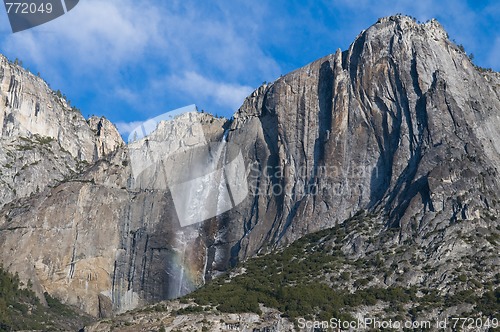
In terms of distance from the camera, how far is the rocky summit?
135125 millimetres

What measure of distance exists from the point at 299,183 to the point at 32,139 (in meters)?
50.6

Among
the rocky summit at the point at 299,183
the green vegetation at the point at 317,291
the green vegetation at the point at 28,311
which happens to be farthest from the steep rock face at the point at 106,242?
the green vegetation at the point at 317,291

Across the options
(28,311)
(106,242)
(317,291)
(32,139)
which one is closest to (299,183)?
(106,242)

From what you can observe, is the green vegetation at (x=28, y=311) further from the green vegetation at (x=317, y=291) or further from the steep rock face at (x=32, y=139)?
the green vegetation at (x=317, y=291)

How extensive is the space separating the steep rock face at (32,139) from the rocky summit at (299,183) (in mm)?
362

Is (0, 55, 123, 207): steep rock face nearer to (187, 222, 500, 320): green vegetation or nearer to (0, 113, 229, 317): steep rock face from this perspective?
(0, 113, 229, 317): steep rock face

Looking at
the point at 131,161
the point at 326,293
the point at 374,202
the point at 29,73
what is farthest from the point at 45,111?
the point at 326,293

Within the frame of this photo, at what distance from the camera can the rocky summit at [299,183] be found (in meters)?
135

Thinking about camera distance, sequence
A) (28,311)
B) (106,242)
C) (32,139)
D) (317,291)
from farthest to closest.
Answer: (32,139) < (106,242) < (28,311) < (317,291)

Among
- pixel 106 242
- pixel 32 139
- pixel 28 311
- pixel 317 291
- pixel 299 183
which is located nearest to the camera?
pixel 317 291

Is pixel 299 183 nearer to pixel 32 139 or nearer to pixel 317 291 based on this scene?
pixel 317 291

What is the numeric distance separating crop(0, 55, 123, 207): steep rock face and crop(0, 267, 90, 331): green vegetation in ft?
65.6

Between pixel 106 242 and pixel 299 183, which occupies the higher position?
pixel 299 183

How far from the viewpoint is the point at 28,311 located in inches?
5714
